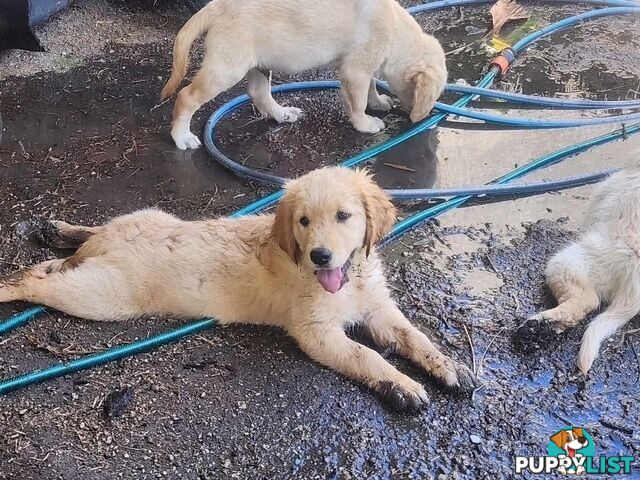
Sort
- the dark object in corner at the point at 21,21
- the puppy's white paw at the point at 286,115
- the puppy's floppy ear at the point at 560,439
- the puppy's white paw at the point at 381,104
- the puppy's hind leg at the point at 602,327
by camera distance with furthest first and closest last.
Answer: the dark object in corner at the point at 21,21 < the puppy's white paw at the point at 381,104 < the puppy's white paw at the point at 286,115 < the puppy's hind leg at the point at 602,327 < the puppy's floppy ear at the point at 560,439

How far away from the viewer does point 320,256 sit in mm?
3141

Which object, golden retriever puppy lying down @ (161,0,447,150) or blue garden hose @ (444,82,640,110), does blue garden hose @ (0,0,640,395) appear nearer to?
blue garden hose @ (444,82,640,110)

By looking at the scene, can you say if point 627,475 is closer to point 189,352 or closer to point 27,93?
point 189,352

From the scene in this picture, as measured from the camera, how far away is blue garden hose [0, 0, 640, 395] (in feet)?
11.1

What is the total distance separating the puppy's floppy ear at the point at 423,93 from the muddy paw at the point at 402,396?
8.87ft

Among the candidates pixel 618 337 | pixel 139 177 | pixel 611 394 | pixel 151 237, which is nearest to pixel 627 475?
pixel 611 394

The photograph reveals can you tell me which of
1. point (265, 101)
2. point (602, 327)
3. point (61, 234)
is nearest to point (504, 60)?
point (265, 101)

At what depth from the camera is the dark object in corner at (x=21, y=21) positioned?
6.13 meters

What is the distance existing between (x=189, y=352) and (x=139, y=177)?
6.08ft

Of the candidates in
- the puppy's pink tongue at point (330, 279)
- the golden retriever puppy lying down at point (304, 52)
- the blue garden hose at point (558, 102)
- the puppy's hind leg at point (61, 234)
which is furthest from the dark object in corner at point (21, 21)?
the puppy's pink tongue at point (330, 279)

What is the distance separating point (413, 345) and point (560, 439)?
0.78m

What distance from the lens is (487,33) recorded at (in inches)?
273

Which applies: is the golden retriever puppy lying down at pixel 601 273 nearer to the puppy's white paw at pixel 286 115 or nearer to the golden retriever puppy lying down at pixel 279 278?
the golden retriever puppy lying down at pixel 279 278

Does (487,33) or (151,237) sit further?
(487,33)
